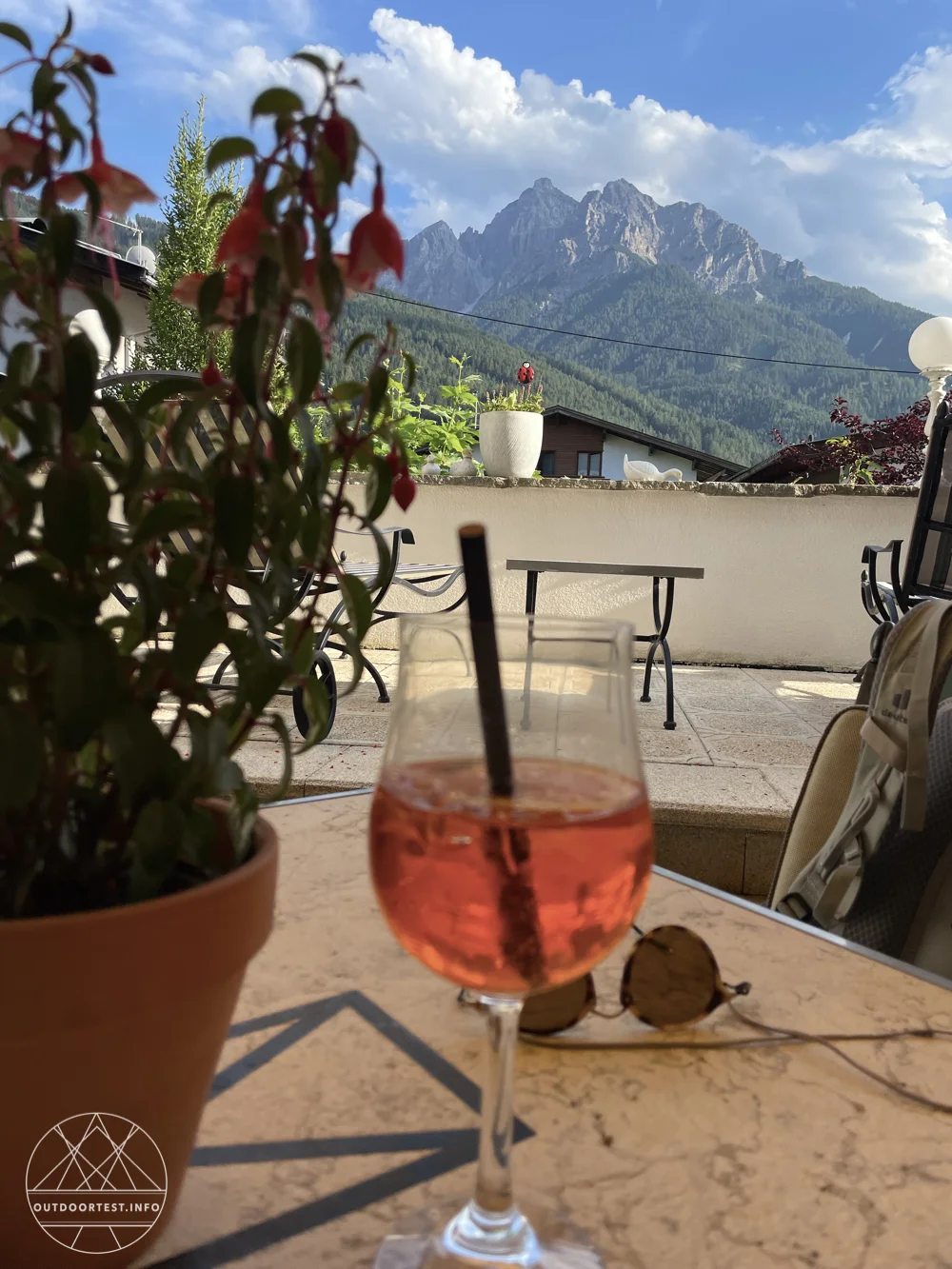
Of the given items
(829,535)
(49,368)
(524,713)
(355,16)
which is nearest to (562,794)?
(524,713)

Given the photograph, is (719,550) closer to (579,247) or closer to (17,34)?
(17,34)

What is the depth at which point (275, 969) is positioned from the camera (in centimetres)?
63

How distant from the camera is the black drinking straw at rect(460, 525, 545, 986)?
352 mm

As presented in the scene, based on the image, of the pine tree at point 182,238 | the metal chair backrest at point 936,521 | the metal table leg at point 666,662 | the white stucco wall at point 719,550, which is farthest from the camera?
the pine tree at point 182,238

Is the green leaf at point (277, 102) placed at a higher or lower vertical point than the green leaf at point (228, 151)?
higher

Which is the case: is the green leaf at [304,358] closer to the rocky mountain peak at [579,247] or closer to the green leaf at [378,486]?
the green leaf at [378,486]

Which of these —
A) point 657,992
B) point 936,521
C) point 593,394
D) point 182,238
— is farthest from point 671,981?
point 593,394

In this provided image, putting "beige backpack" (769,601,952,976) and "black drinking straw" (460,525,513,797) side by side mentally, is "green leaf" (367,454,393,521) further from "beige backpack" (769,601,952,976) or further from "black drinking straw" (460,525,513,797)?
"beige backpack" (769,601,952,976)

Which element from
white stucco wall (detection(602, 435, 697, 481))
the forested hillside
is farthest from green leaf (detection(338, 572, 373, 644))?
the forested hillside

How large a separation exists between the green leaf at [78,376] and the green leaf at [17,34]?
0.46 ft

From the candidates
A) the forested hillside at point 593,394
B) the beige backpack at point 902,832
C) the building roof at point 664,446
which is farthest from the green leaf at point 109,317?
the forested hillside at point 593,394

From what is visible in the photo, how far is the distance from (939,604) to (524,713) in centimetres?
94

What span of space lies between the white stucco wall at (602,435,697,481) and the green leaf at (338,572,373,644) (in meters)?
18.8

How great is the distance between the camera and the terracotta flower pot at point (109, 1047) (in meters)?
0.31
